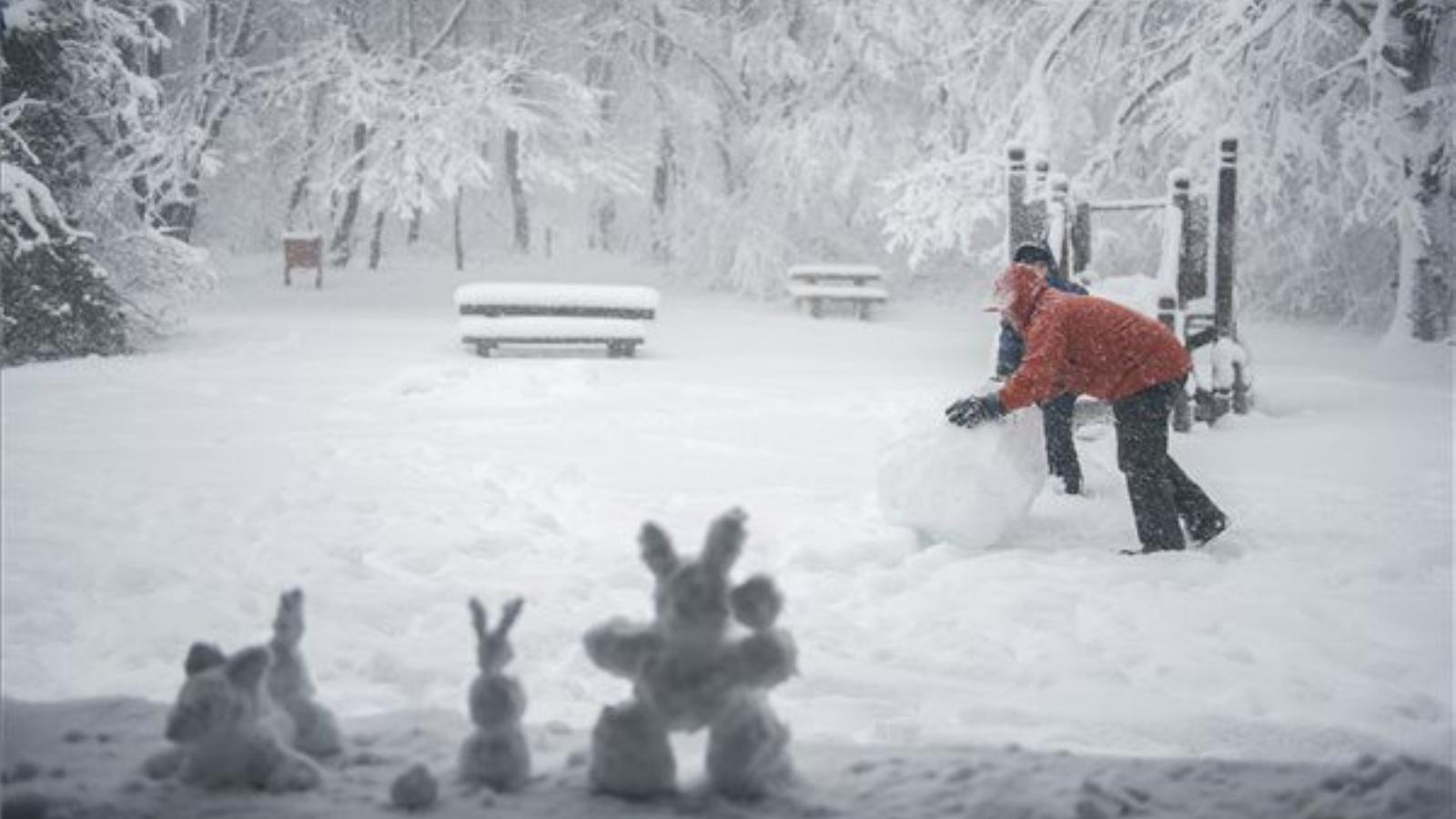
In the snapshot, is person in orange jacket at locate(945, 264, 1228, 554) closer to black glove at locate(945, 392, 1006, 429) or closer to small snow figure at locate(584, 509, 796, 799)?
black glove at locate(945, 392, 1006, 429)

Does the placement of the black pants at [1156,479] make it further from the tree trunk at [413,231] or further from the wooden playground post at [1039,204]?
the tree trunk at [413,231]

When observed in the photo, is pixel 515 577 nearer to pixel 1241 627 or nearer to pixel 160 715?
pixel 160 715

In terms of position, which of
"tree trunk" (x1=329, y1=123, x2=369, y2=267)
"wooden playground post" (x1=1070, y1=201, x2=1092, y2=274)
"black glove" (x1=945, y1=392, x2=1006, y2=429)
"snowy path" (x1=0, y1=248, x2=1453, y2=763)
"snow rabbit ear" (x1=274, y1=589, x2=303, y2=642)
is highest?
"tree trunk" (x1=329, y1=123, x2=369, y2=267)

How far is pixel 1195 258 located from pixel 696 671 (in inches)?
337

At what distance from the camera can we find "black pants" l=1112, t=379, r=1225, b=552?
5.63m

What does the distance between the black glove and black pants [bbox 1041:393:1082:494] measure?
165cm

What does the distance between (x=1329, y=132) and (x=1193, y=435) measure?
8503mm

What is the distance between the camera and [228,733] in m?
2.75

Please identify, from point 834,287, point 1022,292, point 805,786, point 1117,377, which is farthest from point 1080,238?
point 834,287

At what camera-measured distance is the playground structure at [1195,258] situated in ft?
32.5

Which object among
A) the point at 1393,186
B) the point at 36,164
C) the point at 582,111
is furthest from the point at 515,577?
the point at 582,111

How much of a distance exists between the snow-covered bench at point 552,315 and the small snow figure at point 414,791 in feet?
38.0

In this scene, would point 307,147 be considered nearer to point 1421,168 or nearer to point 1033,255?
point 1421,168

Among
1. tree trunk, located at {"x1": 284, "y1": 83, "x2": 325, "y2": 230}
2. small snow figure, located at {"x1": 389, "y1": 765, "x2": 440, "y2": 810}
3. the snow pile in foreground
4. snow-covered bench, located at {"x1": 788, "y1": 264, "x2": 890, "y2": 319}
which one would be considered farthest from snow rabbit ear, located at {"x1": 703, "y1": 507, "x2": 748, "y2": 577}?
tree trunk, located at {"x1": 284, "y1": 83, "x2": 325, "y2": 230}
